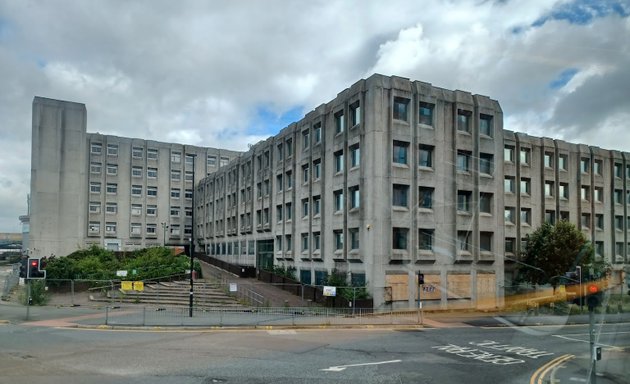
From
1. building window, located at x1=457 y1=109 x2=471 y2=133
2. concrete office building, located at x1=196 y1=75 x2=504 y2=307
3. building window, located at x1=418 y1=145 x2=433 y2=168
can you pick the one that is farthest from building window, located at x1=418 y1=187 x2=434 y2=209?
building window, located at x1=457 y1=109 x2=471 y2=133

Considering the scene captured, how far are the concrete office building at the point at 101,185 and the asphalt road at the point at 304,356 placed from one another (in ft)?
161

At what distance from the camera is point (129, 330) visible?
25344 mm

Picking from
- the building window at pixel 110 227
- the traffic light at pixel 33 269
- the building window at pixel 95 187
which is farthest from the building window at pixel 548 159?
the building window at pixel 95 187

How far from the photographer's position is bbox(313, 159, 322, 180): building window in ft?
138

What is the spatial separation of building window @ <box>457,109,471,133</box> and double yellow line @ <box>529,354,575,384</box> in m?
22.6

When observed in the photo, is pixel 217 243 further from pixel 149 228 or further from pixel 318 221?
pixel 318 221

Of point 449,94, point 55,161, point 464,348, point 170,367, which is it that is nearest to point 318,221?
point 449,94

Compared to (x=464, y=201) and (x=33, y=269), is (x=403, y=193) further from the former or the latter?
(x=33, y=269)

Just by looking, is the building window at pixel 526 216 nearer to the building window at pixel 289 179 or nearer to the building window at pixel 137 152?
the building window at pixel 289 179

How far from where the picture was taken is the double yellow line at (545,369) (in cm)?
1502

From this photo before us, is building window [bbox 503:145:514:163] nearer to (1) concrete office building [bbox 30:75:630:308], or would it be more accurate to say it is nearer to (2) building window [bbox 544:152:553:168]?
(1) concrete office building [bbox 30:75:630:308]

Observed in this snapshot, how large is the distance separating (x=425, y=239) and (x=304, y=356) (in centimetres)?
2021

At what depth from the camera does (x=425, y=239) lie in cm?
3684

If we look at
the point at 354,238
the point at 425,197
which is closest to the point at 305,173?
the point at 354,238
